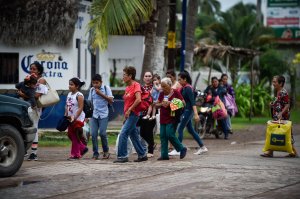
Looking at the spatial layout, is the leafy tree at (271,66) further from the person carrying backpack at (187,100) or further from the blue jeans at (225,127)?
the person carrying backpack at (187,100)

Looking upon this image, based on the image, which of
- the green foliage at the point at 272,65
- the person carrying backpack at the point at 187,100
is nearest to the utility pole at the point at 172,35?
the person carrying backpack at the point at 187,100

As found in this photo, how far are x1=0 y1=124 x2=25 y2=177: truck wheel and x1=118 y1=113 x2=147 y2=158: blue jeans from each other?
220cm

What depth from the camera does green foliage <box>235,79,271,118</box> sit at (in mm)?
31469

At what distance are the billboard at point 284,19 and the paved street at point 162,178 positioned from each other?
127 feet

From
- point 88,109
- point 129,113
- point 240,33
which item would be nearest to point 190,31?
point 88,109

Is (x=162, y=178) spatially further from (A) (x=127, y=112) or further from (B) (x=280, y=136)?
(B) (x=280, y=136)

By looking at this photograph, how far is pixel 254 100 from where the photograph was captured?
32.6 m

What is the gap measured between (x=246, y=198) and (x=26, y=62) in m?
13.3

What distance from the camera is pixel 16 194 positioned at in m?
11.3

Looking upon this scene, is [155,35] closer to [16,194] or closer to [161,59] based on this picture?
[161,59]

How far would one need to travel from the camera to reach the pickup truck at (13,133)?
12.9 m

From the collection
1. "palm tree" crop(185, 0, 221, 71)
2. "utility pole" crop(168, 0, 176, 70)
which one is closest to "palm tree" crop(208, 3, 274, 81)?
"palm tree" crop(185, 0, 221, 71)

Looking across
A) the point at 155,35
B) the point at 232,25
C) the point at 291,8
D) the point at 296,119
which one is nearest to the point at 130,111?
the point at 155,35

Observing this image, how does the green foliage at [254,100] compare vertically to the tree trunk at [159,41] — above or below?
below
